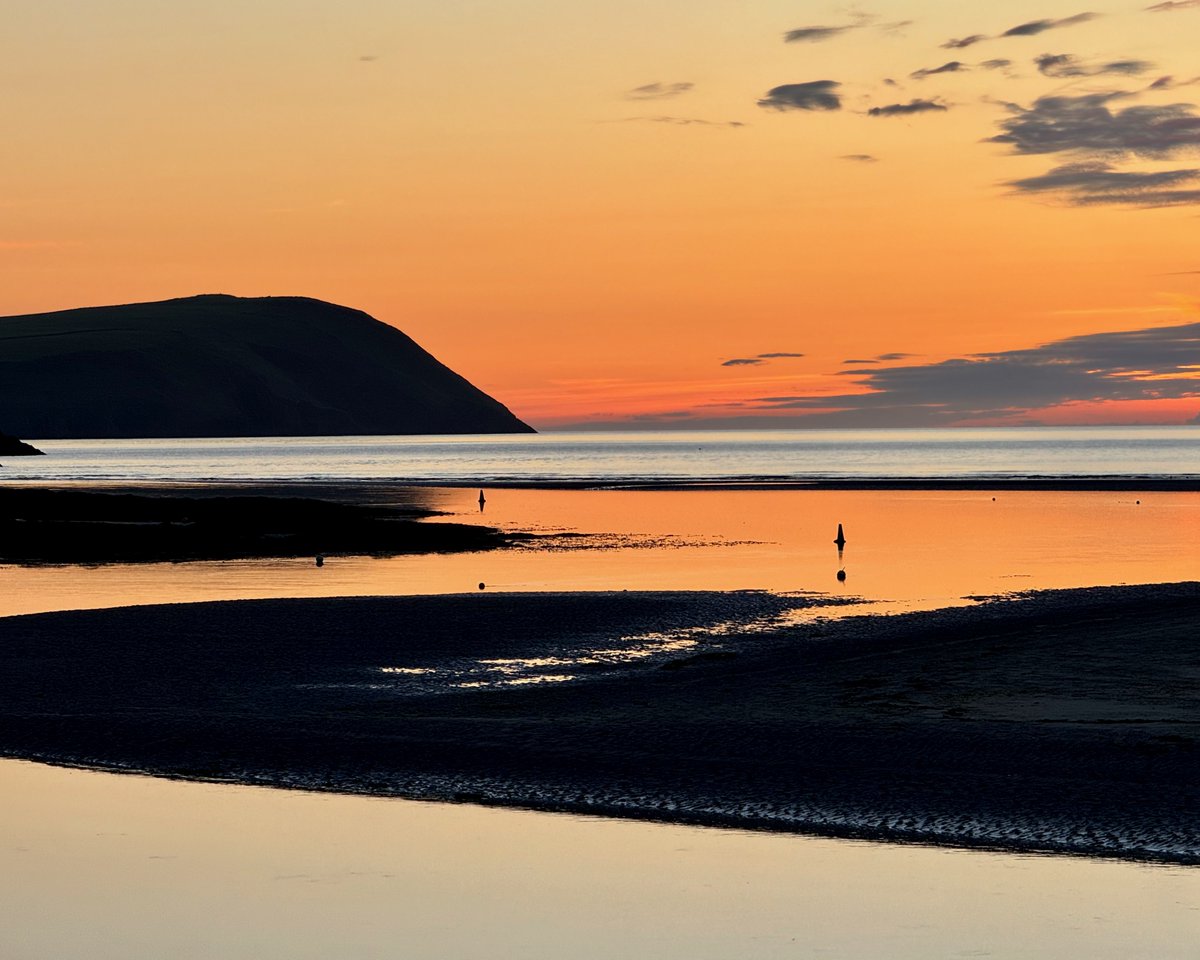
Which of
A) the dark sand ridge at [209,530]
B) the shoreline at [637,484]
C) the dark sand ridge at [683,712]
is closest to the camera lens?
the dark sand ridge at [683,712]

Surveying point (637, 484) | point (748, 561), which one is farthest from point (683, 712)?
point (637, 484)

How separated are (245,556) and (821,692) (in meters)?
36.8

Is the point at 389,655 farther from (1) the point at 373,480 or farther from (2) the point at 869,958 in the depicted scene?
(1) the point at 373,480

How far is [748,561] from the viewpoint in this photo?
52.7 meters

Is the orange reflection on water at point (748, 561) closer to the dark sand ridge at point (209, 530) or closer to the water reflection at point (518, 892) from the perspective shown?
the dark sand ridge at point (209, 530)

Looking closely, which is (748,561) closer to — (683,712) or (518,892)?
(683,712)

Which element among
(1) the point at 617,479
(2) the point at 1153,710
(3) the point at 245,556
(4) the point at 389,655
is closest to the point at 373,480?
(1) the point at 617,479

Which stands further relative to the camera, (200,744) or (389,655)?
(389,655)

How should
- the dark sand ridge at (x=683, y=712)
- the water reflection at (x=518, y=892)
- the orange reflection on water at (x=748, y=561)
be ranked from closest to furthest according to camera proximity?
the water reflection at (x=518, y=892), the dark sand ridge at (x=683, y=712), the orange reflection on water at (x=748, y=561)

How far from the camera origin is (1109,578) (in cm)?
4531

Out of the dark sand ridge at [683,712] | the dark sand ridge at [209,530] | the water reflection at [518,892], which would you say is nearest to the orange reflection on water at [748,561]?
the dark sand ridge at [209,530]

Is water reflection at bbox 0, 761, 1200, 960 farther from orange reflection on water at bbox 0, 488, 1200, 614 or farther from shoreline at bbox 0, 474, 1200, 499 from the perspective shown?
shoreline at bbox 0, 474, 1200, 499

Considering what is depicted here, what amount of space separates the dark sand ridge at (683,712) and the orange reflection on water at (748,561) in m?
7.68

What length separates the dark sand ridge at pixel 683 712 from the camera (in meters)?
17.7
